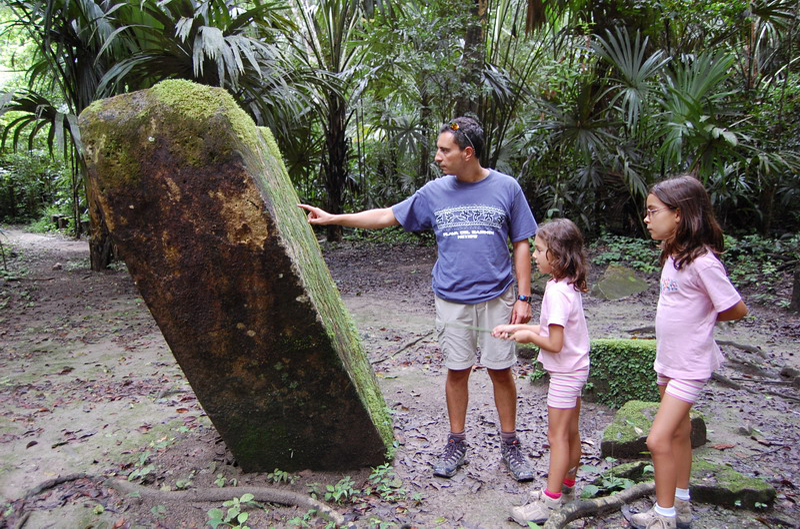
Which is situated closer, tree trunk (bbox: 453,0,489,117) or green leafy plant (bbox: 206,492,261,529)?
green leafy plant (bbox: 206,492,261,529)

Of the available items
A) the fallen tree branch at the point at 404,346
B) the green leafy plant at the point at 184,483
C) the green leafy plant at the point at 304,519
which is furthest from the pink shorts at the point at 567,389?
the fallen tree branch at the point at 404,346

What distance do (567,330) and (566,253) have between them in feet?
1.05

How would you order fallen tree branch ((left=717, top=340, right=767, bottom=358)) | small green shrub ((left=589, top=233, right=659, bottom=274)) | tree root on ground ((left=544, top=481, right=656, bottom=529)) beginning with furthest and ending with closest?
small green shrub ((left=589, top=233, right=659, bottom=274)), fallen tree branch ((left=717, top=340, right=767, bottom=358)), tree root on ground ((left=544, top=481, right=656, bottom=529))

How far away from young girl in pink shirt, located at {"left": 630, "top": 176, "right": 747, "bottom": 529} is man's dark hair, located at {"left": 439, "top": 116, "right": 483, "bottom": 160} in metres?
0.85

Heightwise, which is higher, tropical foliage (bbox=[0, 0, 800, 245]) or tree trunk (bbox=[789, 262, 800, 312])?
tropical foliage (bbox=[0, 0, 800, 245])

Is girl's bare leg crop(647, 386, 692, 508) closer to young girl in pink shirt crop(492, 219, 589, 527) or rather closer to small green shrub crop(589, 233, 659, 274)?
young girl in pink shirt crop(492, 219, 589, 527)

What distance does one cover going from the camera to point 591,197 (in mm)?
9766

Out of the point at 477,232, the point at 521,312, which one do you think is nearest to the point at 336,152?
the point at 477,232

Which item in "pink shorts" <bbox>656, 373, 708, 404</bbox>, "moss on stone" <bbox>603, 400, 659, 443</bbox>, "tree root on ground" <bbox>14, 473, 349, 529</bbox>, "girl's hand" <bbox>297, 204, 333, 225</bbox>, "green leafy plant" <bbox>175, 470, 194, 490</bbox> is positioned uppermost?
"girl's hand" <bbox>297, 204, 333, 225</bbox>

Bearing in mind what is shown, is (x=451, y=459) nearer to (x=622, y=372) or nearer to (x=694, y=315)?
(x=694, y=315)

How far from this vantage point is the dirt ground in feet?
7.71

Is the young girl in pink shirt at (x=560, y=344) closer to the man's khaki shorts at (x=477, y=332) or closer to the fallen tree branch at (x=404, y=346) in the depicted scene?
the man's khaki shorts at (x=477, y=332)

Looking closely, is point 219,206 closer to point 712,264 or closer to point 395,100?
point 712,264

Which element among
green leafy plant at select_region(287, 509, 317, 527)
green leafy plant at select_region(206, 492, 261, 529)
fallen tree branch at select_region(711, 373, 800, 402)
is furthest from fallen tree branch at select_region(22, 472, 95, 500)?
fallen tree branch at select_region(711, 373, 800, 402)
